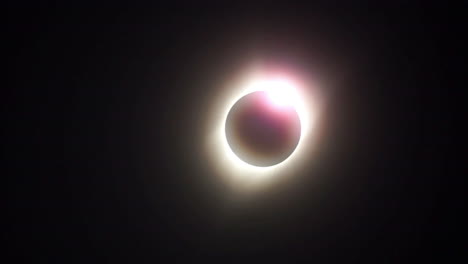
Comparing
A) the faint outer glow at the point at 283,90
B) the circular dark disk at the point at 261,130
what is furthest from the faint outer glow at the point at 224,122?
the circular dark disk at the point at 261,130

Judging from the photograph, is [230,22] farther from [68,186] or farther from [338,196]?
[68,186]

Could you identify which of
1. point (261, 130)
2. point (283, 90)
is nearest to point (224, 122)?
point (261, 130)

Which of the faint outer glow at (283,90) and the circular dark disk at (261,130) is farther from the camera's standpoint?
the faint outer glow at (283,90)

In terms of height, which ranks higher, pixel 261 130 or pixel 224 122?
pixel 224 122

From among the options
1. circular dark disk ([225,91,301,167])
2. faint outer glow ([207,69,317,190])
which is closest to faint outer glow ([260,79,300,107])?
faint outer glow ([207,69,317,190])

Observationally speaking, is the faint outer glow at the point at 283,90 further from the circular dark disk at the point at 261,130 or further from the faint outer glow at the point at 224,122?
the circular dark disk at the point at 261,130

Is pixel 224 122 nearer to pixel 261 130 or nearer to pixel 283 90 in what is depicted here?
pixel 261 130

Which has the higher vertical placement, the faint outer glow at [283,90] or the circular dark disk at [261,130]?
the faint outer glow at [283,90]
